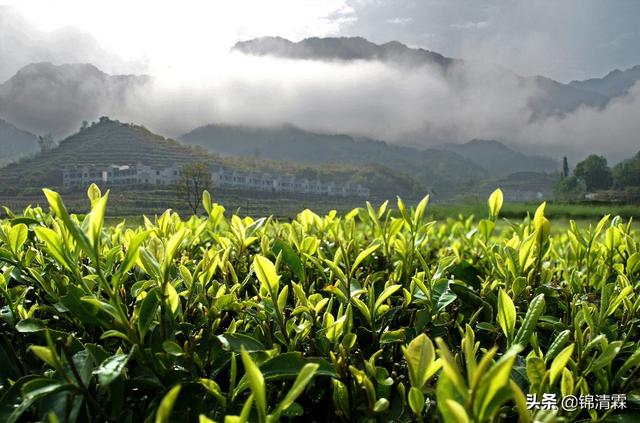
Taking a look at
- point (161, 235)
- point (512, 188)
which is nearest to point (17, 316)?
point (161, 235)

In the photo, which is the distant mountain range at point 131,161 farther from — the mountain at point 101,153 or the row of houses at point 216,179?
the row of houses at point 216,179

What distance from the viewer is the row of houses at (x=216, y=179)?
8121 centimetres

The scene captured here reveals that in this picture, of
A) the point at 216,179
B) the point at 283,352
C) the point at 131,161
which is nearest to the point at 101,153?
the point at 131,161

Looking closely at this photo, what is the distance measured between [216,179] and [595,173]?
7609 centimetres

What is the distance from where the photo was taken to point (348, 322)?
0.89 m

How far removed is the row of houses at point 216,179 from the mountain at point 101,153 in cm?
573

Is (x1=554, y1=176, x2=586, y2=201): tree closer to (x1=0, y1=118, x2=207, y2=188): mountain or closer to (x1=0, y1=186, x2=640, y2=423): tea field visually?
(x1=0, y1=118, x2=207, y2=188): mountain

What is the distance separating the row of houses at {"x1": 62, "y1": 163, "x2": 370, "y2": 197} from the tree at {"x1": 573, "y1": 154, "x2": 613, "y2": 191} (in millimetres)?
48046

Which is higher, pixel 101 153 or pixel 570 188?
pixel 101 153

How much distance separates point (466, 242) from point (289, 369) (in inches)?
56.3

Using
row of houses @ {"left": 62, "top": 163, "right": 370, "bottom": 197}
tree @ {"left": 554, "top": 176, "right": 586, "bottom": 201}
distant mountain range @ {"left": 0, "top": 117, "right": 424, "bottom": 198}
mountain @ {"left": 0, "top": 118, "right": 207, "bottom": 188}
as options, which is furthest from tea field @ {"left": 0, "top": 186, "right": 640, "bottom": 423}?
tree @ {"left": 554, "top": 176, "right": 586, "bottom": 201}

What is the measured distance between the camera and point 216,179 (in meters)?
97.7

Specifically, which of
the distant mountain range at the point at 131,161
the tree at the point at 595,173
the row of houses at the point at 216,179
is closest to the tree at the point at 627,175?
the tree at the point at 595,173

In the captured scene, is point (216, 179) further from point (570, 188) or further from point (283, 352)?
point (283, 352)
